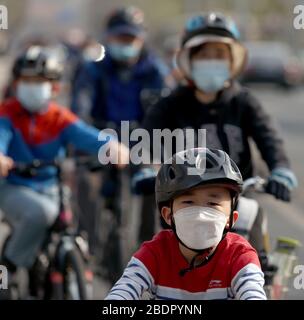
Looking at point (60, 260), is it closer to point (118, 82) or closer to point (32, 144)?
point (32, 144)

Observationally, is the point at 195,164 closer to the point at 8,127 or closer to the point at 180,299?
the point at 180,299

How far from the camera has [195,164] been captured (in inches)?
170

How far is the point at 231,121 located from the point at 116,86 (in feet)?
11.1

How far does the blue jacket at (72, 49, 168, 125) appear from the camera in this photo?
30.0 ft

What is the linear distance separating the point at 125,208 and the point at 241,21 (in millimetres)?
65033

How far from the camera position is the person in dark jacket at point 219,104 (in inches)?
229

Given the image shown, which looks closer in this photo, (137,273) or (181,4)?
(137,273)

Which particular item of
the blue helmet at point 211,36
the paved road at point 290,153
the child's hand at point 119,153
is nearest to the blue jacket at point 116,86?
the paved road at point 290,153

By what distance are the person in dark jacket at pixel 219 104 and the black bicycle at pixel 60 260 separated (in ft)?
3.46

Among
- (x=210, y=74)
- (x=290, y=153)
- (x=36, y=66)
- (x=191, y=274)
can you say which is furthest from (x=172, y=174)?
(x=290, y=153)

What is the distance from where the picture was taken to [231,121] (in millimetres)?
5898

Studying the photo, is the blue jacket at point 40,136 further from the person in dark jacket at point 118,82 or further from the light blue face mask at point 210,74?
the person in dark jacket at point 118,82
